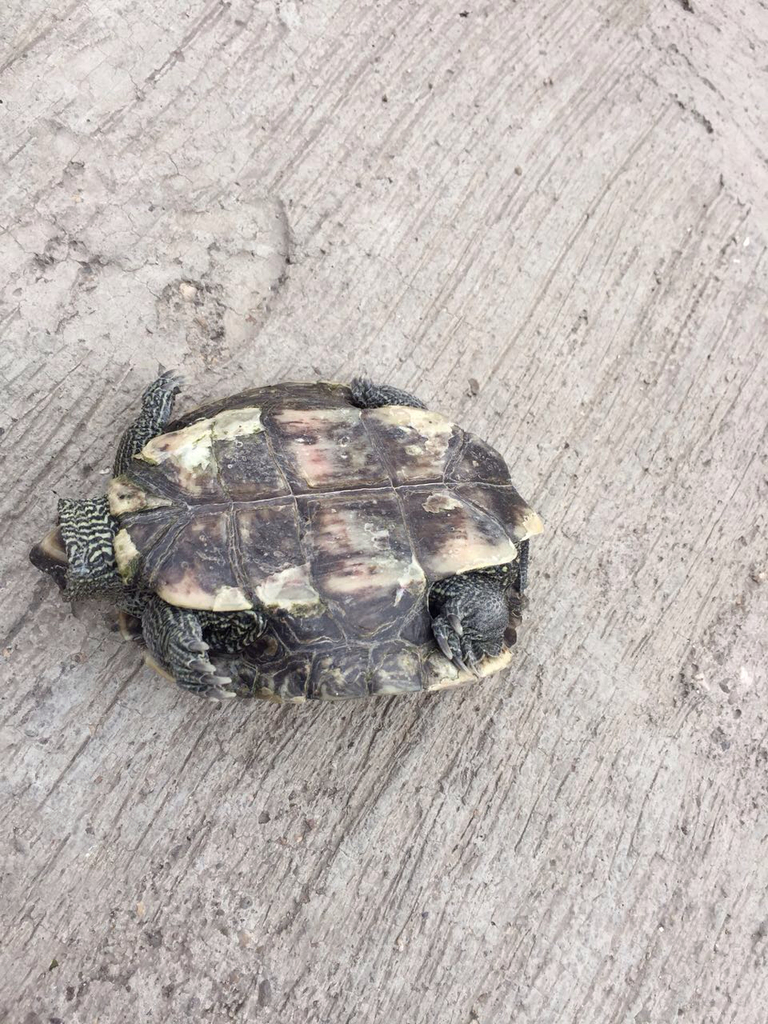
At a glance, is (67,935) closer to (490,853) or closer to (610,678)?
(490,853)

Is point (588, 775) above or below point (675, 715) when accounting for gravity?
below

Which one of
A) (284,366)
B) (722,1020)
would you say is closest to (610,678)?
(722,1020)

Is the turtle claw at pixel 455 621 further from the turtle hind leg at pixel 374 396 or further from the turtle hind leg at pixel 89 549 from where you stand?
the turtle hind leg at pixel 89 549

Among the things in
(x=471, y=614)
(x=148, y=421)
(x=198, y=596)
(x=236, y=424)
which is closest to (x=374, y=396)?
(x=236, y=424)

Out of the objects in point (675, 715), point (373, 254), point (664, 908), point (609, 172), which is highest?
point (609, 172)

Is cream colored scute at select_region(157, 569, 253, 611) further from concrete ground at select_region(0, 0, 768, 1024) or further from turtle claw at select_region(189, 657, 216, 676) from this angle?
concrete ground at select_region(0, 0, 768, 1024)

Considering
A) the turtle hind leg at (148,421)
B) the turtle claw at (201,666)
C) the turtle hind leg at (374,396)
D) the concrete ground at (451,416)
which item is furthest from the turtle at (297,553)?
the concrete ground at (451,416)

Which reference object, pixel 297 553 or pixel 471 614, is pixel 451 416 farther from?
pixel 297 553
